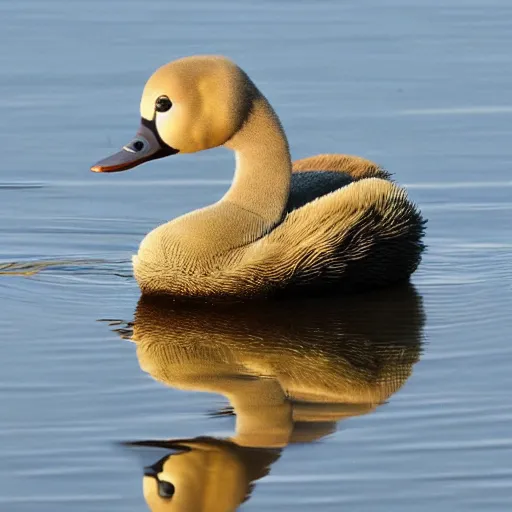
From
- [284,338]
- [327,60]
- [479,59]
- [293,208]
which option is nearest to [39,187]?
[293,208]

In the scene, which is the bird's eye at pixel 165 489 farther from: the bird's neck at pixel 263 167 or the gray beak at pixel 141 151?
the gray beak at pixel 141 151

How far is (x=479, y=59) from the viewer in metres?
13.1

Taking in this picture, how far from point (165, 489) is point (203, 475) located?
177mm

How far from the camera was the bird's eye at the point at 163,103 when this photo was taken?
813cm

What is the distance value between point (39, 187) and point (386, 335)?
3.16m

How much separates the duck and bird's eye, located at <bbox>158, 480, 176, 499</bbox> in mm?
2351

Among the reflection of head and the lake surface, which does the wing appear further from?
the reflection of head

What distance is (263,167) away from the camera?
8156 mm

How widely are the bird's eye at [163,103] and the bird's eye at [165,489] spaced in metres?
2.87

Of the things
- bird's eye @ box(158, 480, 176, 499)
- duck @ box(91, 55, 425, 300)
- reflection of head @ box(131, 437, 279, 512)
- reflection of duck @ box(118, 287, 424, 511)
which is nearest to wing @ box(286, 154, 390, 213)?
duck @ box(91, 55, 425, 300)

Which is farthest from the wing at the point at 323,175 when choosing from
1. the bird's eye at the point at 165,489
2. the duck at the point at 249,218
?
the bird's eye at the point at 165,489

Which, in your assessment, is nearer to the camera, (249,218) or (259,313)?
(259,313)

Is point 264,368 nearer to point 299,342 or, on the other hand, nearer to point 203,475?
point 299,342

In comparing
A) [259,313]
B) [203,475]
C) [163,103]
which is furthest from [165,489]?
[163,103]
